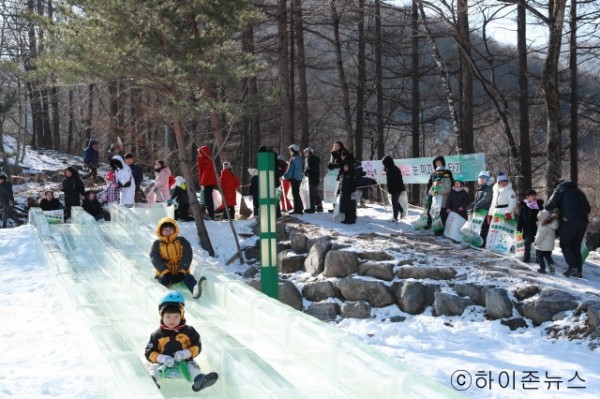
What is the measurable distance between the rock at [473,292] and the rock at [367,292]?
1362 millimetres

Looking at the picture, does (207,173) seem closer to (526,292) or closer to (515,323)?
(526,292)

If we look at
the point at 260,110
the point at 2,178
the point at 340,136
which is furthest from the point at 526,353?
the point at 340,136

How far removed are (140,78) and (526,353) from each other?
1084cm

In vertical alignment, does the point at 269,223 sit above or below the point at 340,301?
above

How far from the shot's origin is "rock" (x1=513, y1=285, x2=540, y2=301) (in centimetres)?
1210

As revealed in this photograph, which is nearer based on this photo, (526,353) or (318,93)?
(526,353)

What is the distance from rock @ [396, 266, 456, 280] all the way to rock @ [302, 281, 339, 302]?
1365 mm

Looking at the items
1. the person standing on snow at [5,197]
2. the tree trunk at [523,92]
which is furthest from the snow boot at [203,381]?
the tree trunk at [523,92]

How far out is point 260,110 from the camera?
17.7m

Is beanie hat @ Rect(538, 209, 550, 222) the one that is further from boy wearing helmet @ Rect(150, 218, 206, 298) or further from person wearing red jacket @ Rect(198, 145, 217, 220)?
person wearing red jacket @ Rect(198, 145, 217, 220)

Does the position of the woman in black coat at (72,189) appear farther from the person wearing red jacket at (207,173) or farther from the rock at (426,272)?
the rock at (426,272)

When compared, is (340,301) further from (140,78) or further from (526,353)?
(140,78)

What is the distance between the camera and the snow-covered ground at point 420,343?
7.58 meters

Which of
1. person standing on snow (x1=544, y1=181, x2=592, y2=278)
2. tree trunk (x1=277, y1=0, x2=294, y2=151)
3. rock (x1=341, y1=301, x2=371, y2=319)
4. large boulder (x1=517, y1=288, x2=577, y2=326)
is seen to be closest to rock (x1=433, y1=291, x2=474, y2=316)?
large boulder (x1=517, y1=288, x2=577, y2=326)
